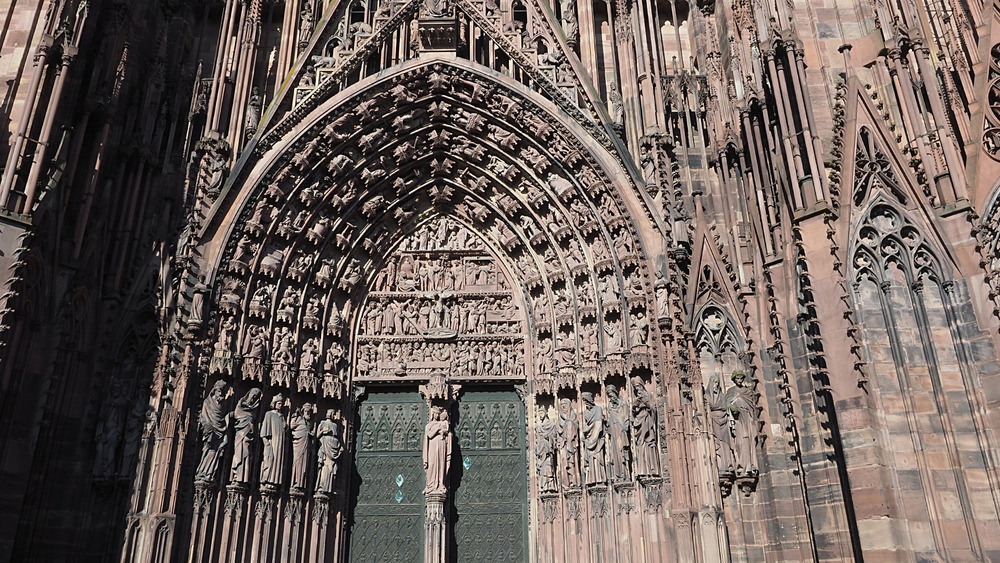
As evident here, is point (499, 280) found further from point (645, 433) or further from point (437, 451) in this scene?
point (645, 433)

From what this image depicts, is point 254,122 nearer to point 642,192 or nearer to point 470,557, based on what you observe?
point 642,192

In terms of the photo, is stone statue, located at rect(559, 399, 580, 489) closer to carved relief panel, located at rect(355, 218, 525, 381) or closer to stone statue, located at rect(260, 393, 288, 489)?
carved relief panel, located at rect(355, 218, 525, 381)

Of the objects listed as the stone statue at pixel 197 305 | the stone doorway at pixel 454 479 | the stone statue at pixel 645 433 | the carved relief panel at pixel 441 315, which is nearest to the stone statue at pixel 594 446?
the stone statue at pixel 645 433

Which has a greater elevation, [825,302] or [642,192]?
[642,192]

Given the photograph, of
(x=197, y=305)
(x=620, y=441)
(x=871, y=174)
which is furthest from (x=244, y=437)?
(x=871, y=174)

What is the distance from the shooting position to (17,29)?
31.1ft

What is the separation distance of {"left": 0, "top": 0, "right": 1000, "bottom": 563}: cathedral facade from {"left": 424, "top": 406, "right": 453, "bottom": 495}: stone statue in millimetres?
47

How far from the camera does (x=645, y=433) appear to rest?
1014 cm

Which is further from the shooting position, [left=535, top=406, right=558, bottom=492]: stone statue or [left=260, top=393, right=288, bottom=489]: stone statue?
[left=535, top=406, right=558, bottom=492]: stone statue

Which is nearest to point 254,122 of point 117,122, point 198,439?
point 117,122

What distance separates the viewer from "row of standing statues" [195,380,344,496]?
33.2ft

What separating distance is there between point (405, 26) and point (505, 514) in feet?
25.3

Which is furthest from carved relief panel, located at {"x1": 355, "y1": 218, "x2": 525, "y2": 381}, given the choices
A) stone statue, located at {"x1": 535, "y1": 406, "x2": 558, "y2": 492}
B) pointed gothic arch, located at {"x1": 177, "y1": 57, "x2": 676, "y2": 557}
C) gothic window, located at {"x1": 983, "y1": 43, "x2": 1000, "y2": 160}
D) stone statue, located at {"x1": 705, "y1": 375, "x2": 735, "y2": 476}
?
gothic window, located at {"x1": 983, "y1": 43, "x2": 1000, "y2": 160}

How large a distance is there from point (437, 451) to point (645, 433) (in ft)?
10.4
